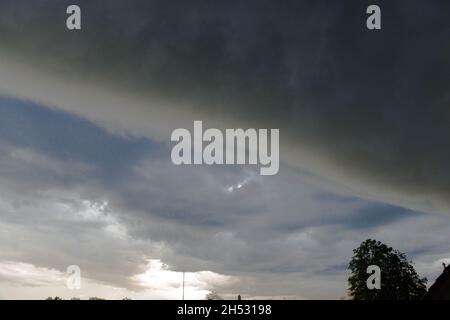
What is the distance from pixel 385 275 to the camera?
69312 millimetres

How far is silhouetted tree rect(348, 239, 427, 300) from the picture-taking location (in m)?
66.8

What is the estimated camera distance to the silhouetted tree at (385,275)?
66750 mm
